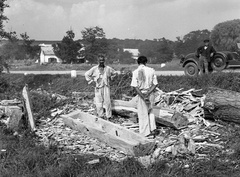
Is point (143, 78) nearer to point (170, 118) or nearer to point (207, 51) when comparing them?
point (170, 118)

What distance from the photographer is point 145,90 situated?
6.56 m

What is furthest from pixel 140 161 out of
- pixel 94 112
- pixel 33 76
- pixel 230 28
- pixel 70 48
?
pixel 230 28

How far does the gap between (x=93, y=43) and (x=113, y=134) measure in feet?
82.1

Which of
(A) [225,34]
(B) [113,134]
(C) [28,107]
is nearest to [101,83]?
(B) [113,134]

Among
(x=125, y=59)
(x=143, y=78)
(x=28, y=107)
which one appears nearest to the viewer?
(x=143, y=78)

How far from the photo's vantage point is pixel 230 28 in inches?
1560

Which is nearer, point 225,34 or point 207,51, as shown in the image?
point 207,51

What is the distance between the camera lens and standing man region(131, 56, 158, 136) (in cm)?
651

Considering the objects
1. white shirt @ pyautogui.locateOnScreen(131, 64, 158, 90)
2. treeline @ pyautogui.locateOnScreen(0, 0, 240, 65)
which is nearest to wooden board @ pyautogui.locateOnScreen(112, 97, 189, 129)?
white shirt @ pyautogui.locateOnScreen(131, 64, 158, 90)

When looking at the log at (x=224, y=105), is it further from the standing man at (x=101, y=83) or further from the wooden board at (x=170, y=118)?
the standing man at (x=101, y=83)

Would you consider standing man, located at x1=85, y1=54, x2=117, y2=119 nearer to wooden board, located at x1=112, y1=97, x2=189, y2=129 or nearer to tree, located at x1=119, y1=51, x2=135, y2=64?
wooden board, located at x1=112, y1=97, x2=189, y2=129

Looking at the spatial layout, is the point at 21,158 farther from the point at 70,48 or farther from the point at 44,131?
the point at 70,48

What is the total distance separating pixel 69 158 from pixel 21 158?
2.96ft

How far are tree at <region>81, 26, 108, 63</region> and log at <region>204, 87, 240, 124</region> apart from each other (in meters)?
24.3
